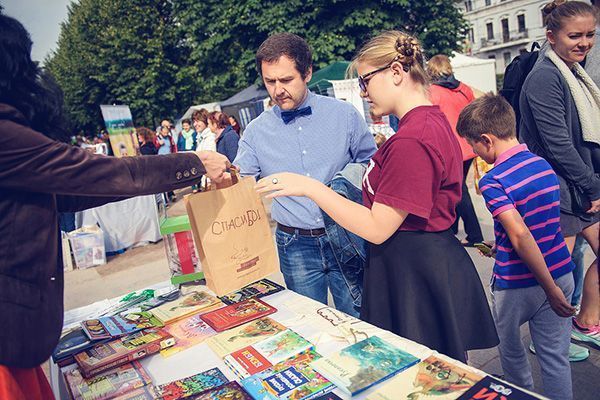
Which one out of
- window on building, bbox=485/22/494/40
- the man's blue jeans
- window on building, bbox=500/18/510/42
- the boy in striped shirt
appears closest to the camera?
the boy in striped shirt

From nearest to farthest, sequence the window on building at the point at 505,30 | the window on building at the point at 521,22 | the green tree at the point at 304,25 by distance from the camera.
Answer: the green tree at the point at 304,25
the window on building at the point at 521,22
the window on building at the point at 505,30

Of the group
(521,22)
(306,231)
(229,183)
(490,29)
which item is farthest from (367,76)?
(490,29)

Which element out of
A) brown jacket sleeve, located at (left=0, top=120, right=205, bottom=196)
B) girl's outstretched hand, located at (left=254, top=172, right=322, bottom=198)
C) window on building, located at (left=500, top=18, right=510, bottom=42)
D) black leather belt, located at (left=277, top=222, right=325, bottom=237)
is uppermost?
window on building, located at (left=500, top=18, right=510, bottom=42)

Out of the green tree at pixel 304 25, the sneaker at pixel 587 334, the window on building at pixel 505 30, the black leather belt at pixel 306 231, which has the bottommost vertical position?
the sneaker at pixel 587 334

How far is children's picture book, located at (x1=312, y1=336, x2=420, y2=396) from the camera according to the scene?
→ 3.93 feet

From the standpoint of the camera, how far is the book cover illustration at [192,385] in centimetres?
129

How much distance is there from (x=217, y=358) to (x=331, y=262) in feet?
2.93

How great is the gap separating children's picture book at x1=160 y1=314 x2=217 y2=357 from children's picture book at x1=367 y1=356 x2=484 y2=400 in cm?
74

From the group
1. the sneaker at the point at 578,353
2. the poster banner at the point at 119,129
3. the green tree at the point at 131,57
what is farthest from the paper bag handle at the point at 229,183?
the green tree at the point at 131,57

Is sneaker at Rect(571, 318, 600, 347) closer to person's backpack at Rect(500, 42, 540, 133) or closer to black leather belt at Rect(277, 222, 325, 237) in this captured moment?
person's backpack at Rect(500, 42, 540, 133)

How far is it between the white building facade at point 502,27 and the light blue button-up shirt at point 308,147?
1752 inches

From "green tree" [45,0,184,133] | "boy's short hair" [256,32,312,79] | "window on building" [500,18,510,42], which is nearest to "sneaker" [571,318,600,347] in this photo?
"boy's short hair" [256,32,312,79]

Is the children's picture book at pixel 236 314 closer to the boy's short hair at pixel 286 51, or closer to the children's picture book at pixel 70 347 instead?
the children's picture book at pixel 70 347

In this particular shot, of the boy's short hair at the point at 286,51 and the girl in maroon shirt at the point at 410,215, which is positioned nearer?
the girl in maroon shirt at the point at 410,215
